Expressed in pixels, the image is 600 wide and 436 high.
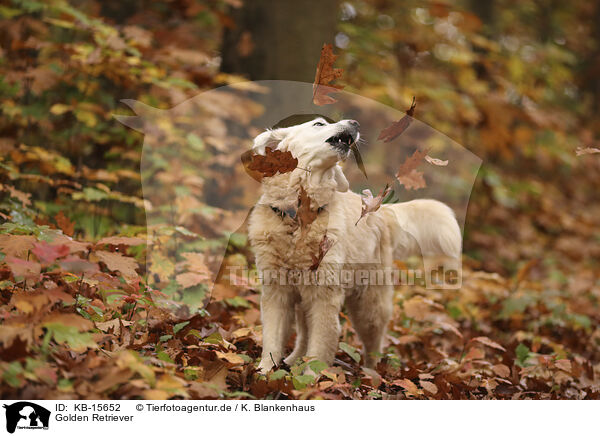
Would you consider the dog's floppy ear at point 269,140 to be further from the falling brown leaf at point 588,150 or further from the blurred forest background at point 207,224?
the falling brown leaf at point 588,150

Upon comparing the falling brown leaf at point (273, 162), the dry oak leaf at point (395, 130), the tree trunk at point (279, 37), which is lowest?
the falling brown leaf at point (273, 162)

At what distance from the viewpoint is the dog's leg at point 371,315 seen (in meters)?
3.56

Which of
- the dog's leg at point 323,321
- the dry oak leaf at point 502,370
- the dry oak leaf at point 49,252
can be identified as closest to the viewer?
the dry oak leaf at point 49,252

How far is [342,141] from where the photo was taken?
105 inches

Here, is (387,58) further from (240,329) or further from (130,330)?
(130,330)

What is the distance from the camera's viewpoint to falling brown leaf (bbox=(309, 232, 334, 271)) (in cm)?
293

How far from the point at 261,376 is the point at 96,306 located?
3.40 ft

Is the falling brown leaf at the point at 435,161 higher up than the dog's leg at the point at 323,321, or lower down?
higher up

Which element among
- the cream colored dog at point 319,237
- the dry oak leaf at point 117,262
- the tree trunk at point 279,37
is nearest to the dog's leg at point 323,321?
the cream colored dog at point 319,237

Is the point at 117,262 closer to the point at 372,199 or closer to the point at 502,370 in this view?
the point at 372,199

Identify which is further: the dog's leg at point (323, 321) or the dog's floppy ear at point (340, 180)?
the dog's leg at point (323, 321)

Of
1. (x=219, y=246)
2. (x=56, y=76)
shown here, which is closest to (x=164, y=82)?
(x=56, y=76)

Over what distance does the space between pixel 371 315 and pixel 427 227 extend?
0.74 m

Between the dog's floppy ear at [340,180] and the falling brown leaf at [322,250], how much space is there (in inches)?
10.8
